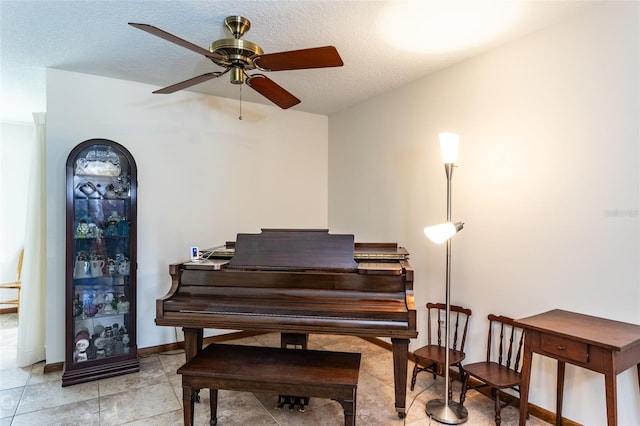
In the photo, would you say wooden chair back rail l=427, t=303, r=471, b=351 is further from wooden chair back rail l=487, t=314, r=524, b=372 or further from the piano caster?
the piano caster

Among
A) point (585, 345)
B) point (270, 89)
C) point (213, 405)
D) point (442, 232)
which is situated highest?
point (270, 89)

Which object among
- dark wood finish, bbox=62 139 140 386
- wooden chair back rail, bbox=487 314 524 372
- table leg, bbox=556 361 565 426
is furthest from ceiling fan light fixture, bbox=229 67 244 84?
table leg, bbox=556 361 565 426

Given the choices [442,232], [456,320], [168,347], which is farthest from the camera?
[168,347]

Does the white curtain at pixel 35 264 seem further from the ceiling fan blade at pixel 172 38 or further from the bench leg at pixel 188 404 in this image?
the ceiling fan blade at pixel 172 38

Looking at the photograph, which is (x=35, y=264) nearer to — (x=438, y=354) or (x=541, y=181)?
(x=438, y=354)

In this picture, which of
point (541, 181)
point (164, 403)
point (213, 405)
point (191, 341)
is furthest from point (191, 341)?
point (541, 181)

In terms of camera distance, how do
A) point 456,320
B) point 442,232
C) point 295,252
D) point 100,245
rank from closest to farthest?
point 442,232 < point 295,252 < point 456,320 < point 100,245

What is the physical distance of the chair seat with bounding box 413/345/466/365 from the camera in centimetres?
272

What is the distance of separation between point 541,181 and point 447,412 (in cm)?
170

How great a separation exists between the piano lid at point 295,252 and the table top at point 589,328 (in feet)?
3.75

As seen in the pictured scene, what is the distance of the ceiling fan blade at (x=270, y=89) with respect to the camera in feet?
7.72

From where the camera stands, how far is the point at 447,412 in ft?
8.12

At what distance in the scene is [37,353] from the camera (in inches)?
136

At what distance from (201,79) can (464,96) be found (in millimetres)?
2079
